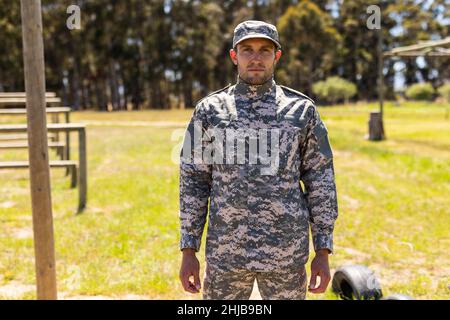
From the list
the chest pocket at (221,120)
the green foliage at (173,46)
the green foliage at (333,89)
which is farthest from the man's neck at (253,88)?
the green foliage at (333,89)

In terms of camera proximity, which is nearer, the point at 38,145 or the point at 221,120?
the point at 221,120

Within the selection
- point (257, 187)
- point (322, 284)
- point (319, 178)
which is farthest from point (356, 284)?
point (257, 187)

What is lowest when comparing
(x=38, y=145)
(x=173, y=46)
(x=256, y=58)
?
(x=38, y=145)

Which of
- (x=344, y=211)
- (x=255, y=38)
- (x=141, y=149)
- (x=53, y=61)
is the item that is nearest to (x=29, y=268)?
(x=255, y=38)

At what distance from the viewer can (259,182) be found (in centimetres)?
229

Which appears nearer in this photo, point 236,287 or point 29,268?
point 236,287

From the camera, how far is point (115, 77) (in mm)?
43000

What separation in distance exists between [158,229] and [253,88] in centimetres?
383

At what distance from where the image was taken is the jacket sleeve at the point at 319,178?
2301mm

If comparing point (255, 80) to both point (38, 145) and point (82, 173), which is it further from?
point (82, 173)

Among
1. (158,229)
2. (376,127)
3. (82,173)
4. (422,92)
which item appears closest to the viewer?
(158,229)

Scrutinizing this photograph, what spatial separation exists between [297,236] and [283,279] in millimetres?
209

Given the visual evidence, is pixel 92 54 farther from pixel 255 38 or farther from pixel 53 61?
pixel 255 38
